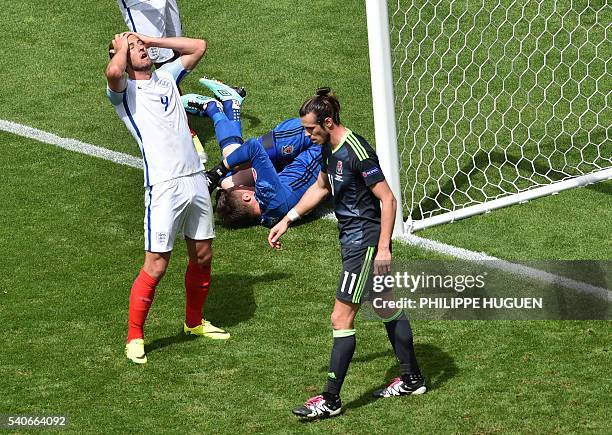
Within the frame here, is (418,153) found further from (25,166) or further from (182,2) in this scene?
(182,2)

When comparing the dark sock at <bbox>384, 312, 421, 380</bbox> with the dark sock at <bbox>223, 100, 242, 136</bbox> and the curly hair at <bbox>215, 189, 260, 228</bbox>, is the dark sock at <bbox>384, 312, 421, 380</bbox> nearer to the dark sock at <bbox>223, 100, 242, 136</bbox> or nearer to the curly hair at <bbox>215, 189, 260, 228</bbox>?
the curly hair at <bbox>215, 189, 260, 228</bbox>

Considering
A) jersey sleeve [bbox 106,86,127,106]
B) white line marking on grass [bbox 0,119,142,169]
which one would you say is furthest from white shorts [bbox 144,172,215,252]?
A: white line marking on grass [bbox 0,119,142,169]

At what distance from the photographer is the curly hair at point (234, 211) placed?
11211mm

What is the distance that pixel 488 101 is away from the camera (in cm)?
1320

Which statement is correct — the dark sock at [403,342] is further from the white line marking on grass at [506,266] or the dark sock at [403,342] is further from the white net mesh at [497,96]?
the white net mesh at [497,96]

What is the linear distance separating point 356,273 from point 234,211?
A: 11.8 ft

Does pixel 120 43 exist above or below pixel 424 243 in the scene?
above

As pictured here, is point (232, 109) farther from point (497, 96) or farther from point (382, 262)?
point (382, 262)

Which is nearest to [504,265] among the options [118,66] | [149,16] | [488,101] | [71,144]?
[488,101]

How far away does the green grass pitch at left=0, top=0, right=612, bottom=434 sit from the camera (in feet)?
26.4

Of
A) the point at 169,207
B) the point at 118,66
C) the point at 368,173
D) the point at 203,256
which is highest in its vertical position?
the point at 118,66

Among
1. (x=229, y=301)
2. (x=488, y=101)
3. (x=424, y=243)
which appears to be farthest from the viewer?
(x=488, y=101)

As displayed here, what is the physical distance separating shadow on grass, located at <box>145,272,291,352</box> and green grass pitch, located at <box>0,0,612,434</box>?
0.8 inches

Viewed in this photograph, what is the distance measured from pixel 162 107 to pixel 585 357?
11.5 ft
